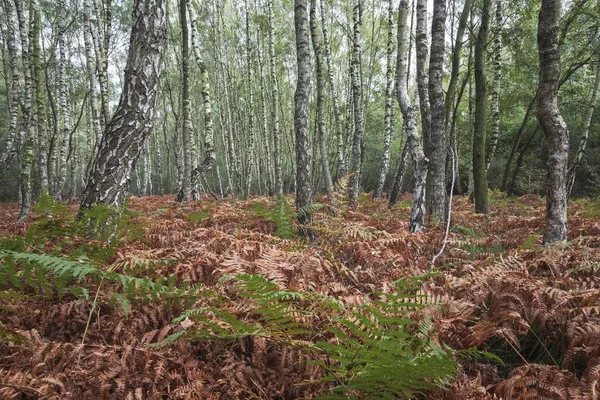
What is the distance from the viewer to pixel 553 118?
4.06 m

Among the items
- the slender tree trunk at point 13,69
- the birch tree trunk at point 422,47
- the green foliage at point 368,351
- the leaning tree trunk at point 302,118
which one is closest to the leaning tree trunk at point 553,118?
the birch tree trunk at point 422,47

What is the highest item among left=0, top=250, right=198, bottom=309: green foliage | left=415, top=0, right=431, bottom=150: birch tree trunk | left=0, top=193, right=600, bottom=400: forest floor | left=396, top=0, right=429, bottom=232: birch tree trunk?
left=415, top=0, right=431, bottom=150: birch tree trunk

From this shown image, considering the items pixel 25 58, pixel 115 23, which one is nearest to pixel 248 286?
pixel 25 58

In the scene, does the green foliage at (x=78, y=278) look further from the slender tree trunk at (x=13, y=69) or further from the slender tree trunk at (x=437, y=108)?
the slender tree trunk at (x=13, y=69)

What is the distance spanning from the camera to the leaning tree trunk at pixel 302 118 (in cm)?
561

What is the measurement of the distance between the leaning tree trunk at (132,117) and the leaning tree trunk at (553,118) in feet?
14.9

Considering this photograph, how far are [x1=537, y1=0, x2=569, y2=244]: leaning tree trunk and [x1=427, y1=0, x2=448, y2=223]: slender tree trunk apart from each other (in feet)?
7.01

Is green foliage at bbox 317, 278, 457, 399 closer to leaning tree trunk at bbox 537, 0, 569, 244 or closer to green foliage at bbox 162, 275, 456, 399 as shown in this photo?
green foliage at bbox 162, 275, 456, 399

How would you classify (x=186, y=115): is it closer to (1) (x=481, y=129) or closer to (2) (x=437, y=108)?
(2) (x=437, y=108)

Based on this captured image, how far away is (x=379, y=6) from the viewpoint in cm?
1678

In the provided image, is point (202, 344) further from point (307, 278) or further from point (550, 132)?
point (550, 132)

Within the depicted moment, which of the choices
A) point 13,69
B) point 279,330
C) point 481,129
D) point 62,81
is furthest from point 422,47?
point 62,81

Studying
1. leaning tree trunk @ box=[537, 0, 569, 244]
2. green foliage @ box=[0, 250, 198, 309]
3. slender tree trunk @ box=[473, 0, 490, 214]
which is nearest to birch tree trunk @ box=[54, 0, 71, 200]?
green foliage @ box=[0, 250, 198, 309]

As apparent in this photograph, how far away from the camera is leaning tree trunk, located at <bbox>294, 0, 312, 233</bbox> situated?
18.4ft
